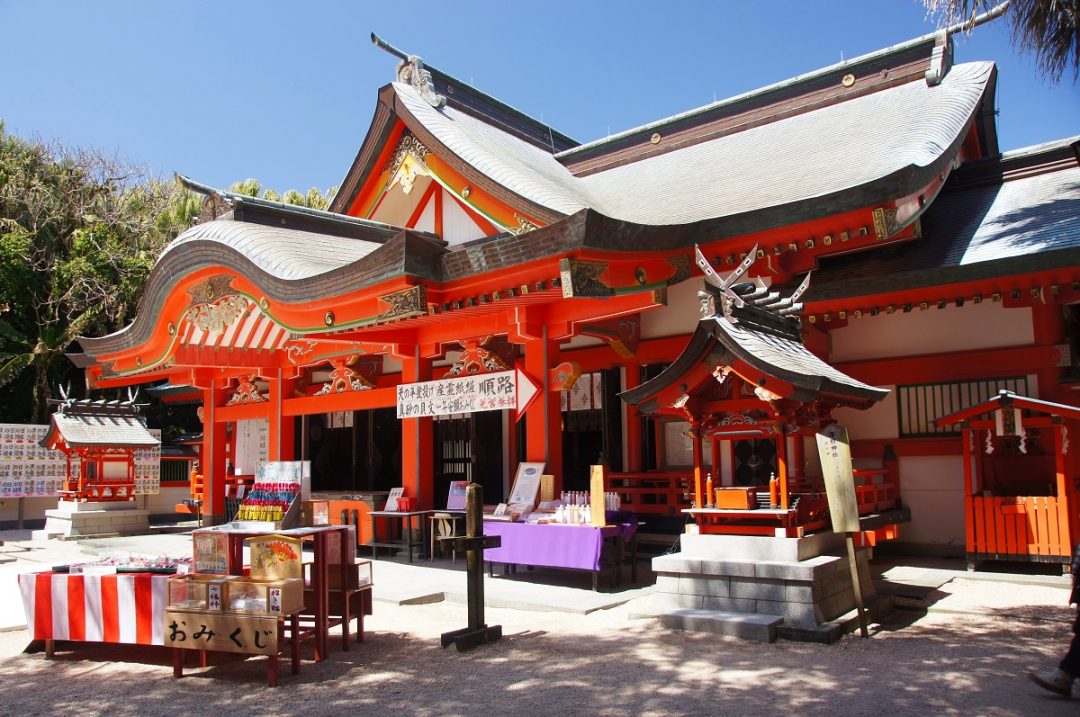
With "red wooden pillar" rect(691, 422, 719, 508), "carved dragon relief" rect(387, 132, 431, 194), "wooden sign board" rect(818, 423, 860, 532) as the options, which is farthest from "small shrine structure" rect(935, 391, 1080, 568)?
"carved dragon relief" rect(387, 132, 431, 194)

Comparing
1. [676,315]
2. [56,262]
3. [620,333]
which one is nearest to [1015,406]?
[676,315]

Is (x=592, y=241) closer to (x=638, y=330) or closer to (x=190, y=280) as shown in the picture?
(x=638, y=330)

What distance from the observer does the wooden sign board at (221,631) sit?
17.7ft

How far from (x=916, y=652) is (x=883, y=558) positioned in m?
3.91

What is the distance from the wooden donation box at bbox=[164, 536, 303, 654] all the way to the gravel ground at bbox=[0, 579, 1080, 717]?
12.1 inches

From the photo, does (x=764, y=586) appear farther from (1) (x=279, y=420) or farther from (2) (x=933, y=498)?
(1) (x=279, y=420)

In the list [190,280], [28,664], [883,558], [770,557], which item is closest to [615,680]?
[770,557]

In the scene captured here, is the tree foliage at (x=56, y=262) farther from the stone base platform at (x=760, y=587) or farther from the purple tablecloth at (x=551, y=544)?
the stone base platform at (x=760, y=587)

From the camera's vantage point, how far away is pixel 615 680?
5340mm

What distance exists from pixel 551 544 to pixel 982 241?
18.2ft

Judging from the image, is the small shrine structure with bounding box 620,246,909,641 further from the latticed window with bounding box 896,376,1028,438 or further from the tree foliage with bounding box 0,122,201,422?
the tree foliage with bounding box 0,122,201,422

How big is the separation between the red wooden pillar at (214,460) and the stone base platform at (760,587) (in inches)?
452

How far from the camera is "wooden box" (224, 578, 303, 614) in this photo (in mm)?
5461

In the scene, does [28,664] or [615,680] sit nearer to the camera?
[615,680]
